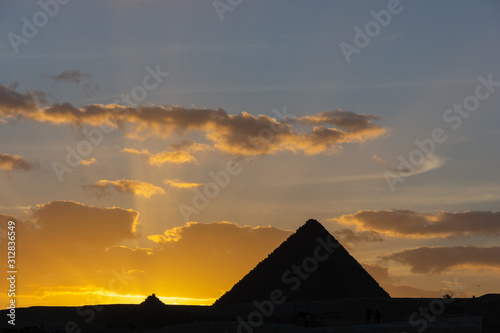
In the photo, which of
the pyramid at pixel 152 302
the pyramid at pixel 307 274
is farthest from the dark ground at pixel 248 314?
the pyramid at pixel 307 274

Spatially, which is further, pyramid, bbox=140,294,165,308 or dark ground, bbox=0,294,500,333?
pyramid, bbox=140,294,165,308

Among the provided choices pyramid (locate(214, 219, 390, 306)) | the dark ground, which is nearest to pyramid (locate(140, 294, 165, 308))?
the dark ground

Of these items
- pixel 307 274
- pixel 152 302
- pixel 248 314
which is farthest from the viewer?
pixel 307 274

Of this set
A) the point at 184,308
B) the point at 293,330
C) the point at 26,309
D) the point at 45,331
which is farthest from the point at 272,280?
the point at 293,330

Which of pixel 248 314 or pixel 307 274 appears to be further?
pixel 307 274

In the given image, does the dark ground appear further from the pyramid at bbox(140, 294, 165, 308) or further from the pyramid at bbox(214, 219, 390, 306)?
the pyramid at bbox(214, 219, 390, 306)

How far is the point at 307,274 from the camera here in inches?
2840

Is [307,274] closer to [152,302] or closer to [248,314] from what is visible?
[248,314]

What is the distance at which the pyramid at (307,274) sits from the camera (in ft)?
232

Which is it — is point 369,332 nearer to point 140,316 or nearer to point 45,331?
point 45,331

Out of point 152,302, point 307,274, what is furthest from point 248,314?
point 307,274

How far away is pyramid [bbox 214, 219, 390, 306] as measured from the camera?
2785 inches

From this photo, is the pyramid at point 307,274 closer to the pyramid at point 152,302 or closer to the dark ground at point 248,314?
the dark ground at point 248,314

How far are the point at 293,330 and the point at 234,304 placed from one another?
37.9 m
